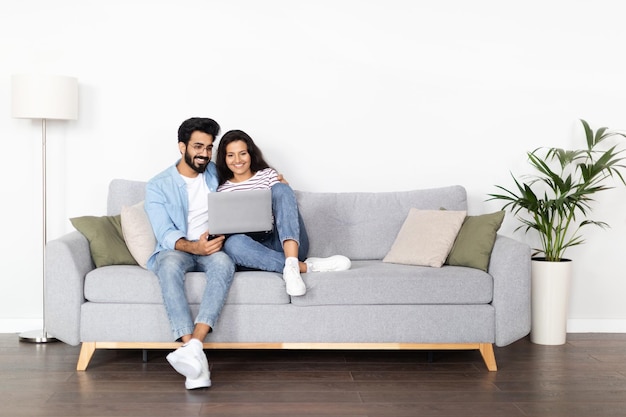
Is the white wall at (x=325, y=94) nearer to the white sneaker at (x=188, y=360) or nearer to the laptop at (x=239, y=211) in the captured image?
the laptop at (x=239, y=211)

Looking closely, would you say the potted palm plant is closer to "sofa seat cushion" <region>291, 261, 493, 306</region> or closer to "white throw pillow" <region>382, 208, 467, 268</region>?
"white throw pillow" <region>382, 208, 467, 268</region>

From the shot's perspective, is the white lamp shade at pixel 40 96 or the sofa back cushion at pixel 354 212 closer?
the white lamp shade at pixel 40 96

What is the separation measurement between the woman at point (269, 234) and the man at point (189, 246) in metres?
0.08

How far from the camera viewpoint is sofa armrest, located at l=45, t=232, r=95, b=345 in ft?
11.7

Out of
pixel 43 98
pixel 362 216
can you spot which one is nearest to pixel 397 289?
pixel 362 216

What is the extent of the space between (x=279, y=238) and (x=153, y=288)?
66cm

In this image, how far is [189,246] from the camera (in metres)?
3.74

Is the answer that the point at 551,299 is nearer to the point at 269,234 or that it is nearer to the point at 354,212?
the point at 354,212

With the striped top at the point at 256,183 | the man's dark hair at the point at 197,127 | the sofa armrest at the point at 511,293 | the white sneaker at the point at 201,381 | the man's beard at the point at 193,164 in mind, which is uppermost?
the man's dark hair at the point at 197,127

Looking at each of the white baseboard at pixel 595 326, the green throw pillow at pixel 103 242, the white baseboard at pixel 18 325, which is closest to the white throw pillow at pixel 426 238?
the white baseboard at pixel 595 326

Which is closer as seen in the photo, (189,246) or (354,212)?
(189,246)

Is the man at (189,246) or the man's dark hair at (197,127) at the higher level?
the man's dark hair at (197,127)

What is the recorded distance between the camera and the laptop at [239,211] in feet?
12.1

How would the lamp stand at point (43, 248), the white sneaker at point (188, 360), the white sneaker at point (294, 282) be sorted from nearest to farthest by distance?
1. the white sneaker at point (188, 360)
2. the white sneaker at point (294, 282)
3. the lamp stand at point (43, 248)
